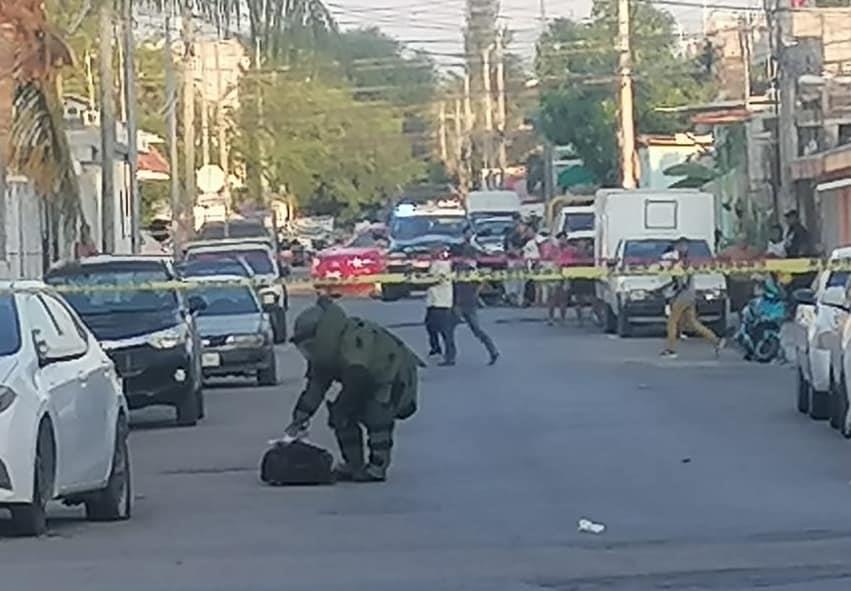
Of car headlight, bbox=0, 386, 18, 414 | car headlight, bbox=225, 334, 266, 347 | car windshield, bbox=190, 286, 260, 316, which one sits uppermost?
car headlight, bbox=0, 386, 18, 414

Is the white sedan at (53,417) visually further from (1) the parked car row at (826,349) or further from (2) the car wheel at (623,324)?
(2) the car wheel at (623,324)

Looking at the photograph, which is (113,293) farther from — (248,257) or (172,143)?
(172,143)

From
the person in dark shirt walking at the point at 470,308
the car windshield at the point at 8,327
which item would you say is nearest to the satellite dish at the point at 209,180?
the person in dark shirt walking at the point at 470,308

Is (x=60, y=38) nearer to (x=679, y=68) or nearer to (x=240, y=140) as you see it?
(x=679, y=68)

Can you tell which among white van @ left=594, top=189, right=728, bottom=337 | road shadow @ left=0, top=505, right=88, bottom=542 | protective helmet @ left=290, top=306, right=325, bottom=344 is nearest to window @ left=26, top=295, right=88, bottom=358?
road shadow @ left=0, top=505, right=88, bottom=542

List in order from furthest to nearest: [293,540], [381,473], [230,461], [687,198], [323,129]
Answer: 1. [323,129]
2. [687,198]
3. [230,461]
4. [381,473]
5. [293,540]

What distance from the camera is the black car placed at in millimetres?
24812

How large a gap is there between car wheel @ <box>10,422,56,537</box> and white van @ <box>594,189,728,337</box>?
25.3 m

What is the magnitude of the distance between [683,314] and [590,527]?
21894mm

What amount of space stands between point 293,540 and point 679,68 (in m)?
73.8

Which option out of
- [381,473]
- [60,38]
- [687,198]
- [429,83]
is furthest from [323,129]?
[381,473]

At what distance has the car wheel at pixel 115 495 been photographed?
16.4 metres

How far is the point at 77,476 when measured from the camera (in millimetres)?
15789

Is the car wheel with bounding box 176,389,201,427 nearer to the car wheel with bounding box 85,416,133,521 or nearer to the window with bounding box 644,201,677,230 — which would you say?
the car wheel with bounding box 85,416,133,521
